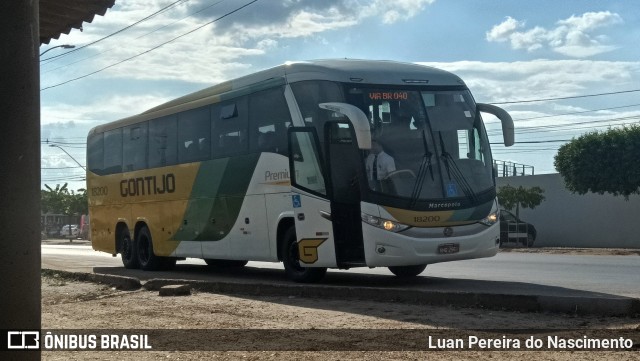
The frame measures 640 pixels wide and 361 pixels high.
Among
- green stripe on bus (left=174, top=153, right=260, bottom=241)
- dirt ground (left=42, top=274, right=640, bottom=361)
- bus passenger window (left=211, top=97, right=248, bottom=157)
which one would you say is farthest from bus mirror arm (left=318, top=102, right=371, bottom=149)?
bus passenger window (left=211, top=97, right=248, bottom=157)

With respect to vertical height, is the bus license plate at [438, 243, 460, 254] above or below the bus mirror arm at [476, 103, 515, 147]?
below

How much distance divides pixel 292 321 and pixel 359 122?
14.0 feet

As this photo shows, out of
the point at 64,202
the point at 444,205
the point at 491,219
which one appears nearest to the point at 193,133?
the point at 444,205

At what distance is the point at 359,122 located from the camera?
42.0 feet

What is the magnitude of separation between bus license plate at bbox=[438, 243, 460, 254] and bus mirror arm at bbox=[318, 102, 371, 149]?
6.67ft

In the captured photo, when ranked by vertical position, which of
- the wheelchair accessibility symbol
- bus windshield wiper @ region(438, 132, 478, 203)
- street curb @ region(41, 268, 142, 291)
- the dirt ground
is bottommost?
the dirt ground

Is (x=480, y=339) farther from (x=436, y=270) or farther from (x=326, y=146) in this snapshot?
(x=436, y=270)

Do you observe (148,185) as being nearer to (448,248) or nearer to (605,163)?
(448,248)

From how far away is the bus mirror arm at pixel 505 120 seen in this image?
14875mm

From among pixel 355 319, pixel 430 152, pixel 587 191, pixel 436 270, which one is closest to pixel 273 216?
pixel 430 152

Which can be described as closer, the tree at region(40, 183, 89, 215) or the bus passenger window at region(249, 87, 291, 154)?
the bus passenger window at region(249, 87, 291, 154)

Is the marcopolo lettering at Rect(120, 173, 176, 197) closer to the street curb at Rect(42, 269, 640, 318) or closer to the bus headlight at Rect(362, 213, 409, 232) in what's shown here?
the street curb at Rect(42, 269, 640, 318)

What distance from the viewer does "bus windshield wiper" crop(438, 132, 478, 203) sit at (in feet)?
45.2

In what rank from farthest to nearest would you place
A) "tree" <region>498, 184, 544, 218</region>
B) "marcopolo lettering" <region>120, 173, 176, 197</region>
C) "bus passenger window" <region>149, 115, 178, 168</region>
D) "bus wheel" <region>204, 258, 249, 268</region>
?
1. "tree" <region>498, 184, 544, 218</region>
2. "bus wheel" <region>204, 258, 249, 268</region>
3. "marcopolo lettering" <region>120, 173, 176, 197</region>
4. "bus passenger window" <region>149, 115, 178, 168</region>
